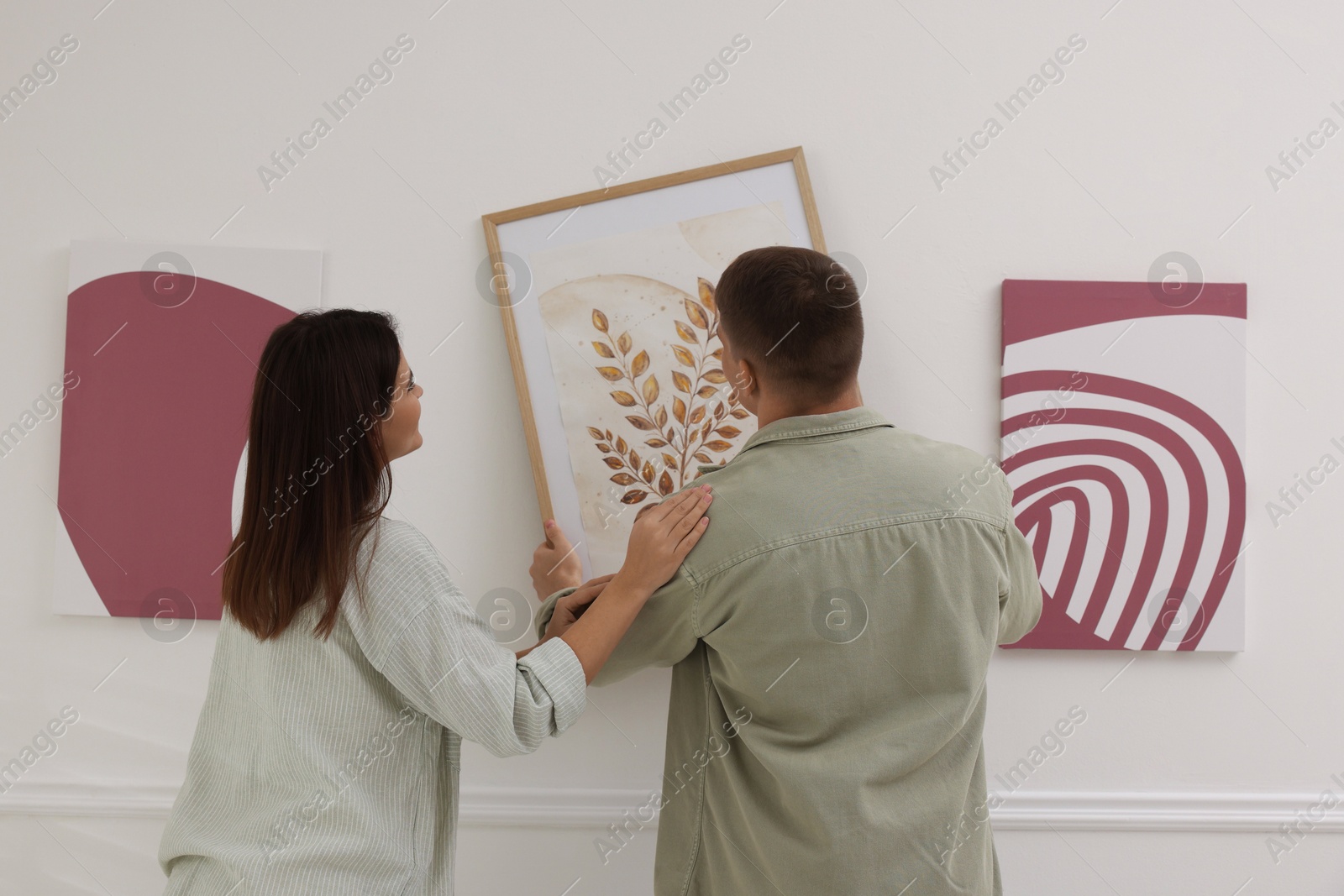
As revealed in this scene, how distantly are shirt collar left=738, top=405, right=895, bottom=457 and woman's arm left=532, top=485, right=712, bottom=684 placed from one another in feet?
0.38

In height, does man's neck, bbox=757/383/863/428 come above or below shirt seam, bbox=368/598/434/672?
above

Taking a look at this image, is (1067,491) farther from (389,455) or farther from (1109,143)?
(389,455)

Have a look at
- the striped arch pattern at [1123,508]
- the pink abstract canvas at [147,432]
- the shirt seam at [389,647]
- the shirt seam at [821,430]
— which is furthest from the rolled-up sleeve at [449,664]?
the striped arch pattern at [1123,508]

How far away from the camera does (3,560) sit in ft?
→ 4.83

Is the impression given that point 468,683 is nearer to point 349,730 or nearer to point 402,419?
point 349,730

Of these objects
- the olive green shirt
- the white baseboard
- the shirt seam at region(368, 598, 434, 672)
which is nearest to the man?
the olive green shirt

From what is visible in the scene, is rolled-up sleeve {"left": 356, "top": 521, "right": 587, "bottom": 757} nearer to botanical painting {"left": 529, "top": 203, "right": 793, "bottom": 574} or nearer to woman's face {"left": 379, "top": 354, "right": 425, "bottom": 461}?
woman's face {"left": 379, "top": 354, "right": 425, "bottom": 461}

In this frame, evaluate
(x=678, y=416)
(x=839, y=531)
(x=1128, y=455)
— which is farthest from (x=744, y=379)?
(x=1128, y=455)

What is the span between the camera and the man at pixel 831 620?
977 mm

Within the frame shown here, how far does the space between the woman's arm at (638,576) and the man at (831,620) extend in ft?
0.07

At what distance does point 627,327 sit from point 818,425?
50cm

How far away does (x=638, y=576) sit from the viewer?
1.04 meters

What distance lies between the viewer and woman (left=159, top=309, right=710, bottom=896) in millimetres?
898

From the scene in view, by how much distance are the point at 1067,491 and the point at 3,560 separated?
1.92 metres
